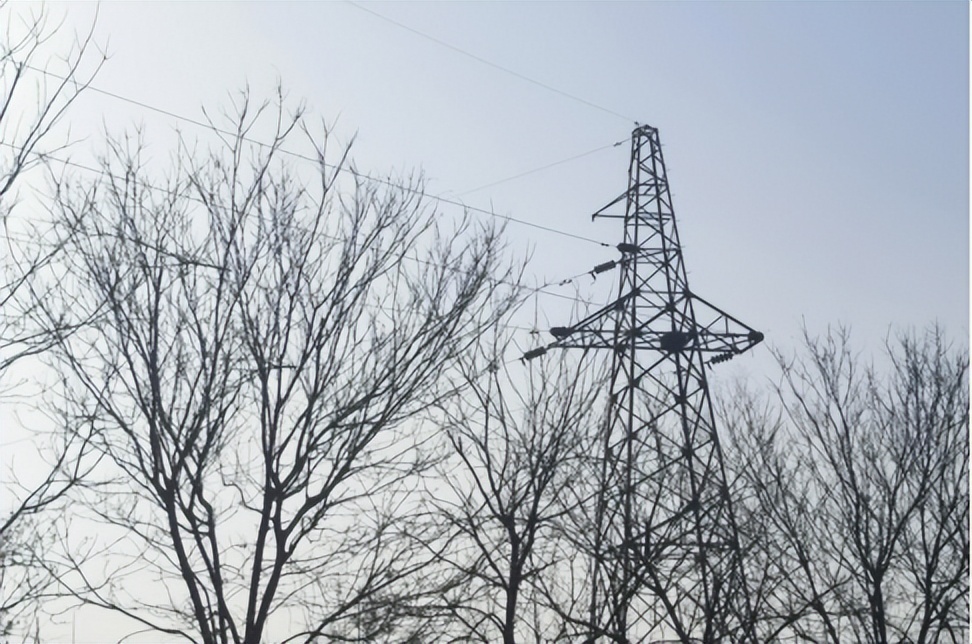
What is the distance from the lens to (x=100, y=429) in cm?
988

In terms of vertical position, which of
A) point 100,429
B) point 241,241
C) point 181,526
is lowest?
point 181,526

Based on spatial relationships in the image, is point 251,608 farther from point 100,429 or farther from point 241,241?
point 241,241

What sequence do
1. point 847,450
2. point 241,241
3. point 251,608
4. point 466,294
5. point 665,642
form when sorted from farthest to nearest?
point 847,450 < point 665,642 < point 466,294 < point 241,241 < point 251,608

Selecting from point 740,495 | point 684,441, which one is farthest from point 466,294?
point 740,495

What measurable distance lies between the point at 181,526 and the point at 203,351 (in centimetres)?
155

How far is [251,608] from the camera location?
9.75 metres

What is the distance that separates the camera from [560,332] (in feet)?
48.4

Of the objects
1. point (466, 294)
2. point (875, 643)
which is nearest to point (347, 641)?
point (466, 294)

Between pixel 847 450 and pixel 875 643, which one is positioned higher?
pixel 847 450

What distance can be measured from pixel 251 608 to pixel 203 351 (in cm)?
230

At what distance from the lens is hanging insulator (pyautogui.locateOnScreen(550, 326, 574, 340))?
14.6 metres

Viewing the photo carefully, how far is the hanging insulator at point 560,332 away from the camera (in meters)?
14.6

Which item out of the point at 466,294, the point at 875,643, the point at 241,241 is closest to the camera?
the point at 241,241

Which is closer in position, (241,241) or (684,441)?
(241,241)
